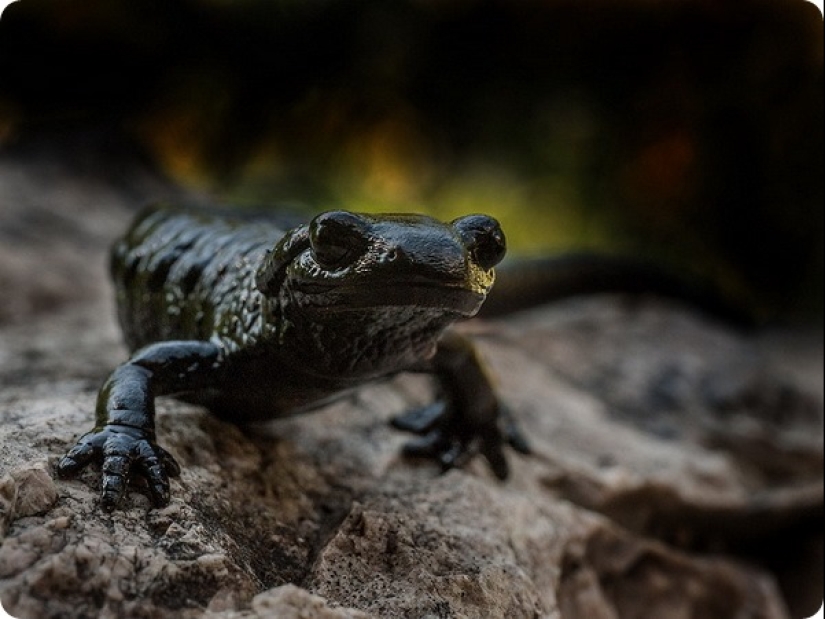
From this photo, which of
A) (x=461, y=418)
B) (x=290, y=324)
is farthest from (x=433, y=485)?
(x=290, y=324)

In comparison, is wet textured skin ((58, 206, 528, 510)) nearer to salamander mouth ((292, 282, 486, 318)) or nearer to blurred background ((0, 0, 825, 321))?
salamander mouth ((292, 282, 486, 318))

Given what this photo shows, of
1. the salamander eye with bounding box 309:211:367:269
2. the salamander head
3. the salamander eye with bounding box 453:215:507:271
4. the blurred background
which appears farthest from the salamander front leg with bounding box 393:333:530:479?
the blurred background

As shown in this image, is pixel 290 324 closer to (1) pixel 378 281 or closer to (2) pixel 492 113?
(1) pixel 378 281

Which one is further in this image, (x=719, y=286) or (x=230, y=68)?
(x=719, y=286)

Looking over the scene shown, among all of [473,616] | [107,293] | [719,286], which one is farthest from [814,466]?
[107,293]

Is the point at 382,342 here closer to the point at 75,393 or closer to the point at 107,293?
the point at 75,393

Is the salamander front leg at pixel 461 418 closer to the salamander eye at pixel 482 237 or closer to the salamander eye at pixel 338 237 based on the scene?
the salamander eye at pixel 482 237
